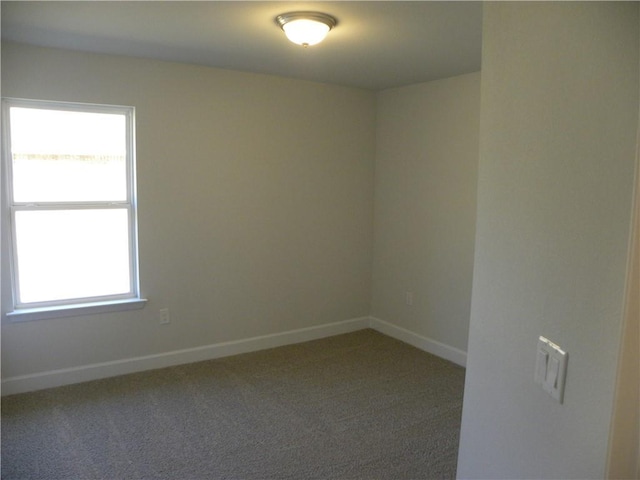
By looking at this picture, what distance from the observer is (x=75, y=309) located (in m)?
3.52

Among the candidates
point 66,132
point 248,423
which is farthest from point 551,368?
point 66,132

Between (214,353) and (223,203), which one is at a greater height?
(223,203)

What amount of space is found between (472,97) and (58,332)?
357 cm

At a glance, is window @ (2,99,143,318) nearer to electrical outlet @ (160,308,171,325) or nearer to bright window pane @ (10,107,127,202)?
bright window pane @ (10,107,127,202)

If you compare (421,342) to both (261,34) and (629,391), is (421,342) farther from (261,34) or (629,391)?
(629,391)

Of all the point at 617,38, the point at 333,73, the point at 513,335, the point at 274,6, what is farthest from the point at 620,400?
the point at 333,73

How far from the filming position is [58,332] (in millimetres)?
3490

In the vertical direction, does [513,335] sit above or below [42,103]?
below

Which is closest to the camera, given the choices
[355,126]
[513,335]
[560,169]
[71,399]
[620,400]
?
[620,400]

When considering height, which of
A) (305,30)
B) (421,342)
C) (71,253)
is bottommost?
(421,342)

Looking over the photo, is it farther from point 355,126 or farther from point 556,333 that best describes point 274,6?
point 355,126

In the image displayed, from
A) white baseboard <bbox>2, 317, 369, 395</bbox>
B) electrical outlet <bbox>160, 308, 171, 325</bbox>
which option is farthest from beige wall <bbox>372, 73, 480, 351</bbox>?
electrical outlet <bbox>160, 308, 171, 325</bbox>

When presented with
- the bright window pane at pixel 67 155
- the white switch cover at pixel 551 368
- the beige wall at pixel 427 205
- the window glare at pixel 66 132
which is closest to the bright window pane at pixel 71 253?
the bright window pane at pixel 67 155

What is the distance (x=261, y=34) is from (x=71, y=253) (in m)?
2.10
